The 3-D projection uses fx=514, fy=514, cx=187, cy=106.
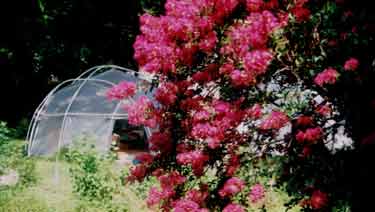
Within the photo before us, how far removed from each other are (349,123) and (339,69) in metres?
0.69

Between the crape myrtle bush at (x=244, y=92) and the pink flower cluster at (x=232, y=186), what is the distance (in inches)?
0.4

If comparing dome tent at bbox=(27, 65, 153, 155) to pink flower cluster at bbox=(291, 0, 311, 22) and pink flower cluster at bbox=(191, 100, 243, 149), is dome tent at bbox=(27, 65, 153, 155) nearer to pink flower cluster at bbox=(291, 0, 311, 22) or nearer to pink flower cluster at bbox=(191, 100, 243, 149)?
pink flower cluster at bbox=(191, 100, 243, 149)

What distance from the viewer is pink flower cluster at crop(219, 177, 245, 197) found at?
5.08 m

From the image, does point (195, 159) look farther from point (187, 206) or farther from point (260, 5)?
point (260, 5)

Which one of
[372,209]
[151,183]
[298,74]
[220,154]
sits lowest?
[151,183]

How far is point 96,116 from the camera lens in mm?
15133

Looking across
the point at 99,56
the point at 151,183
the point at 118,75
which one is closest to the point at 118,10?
the point at 99,56

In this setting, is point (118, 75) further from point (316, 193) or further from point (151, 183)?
point (316, 193)

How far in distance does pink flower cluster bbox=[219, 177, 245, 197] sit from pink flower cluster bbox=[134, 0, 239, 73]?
52.0 inches

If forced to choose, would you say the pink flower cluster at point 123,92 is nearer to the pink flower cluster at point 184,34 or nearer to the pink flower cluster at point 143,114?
the pink flower cluster at point 143,114

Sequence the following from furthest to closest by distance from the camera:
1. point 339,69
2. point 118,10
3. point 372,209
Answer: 1. point 118,10
2. point 372,209
3. point 339,69

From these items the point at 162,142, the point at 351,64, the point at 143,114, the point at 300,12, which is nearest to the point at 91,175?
the point at 143,114

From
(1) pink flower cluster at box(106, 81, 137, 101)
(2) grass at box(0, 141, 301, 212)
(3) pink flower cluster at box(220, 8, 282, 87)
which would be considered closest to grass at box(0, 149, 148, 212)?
(2) grass at box(0, 141, 301, 212)

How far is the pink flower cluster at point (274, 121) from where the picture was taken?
505cm
